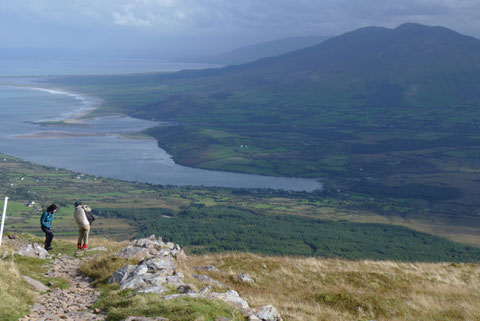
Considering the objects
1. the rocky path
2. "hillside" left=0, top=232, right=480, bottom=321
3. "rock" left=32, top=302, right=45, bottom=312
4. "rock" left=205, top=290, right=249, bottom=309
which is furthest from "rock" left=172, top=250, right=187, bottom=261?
Result: "rock" left=32, top=302, right=45, bottom=312

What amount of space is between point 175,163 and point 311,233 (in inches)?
3705

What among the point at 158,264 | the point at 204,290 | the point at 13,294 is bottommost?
the point at 158,264

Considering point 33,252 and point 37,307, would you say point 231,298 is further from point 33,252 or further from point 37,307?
point 33,252

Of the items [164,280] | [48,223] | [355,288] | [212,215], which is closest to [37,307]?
[164,280]

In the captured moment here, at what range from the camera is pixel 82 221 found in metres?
24.9

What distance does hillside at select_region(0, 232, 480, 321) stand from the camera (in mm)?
15039

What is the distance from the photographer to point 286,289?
2125 cm

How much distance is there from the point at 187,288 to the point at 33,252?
363 inches

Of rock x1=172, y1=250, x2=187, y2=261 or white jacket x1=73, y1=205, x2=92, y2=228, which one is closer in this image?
rock x1=172, y1=250, x2=187, y2=261

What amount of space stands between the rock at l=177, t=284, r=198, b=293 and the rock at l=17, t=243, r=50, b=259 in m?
8.64

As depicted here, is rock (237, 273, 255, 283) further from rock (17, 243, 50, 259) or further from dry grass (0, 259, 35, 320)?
rock (17, 243, 50, 259)

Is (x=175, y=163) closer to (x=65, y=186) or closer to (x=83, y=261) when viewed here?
(x=65, y=186)

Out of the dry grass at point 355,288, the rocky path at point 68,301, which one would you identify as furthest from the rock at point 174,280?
the rocky path at point 68,301

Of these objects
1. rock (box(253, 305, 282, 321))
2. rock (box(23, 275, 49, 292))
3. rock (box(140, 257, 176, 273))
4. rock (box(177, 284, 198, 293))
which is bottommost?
rock (box(23, 275, 49, 292))
